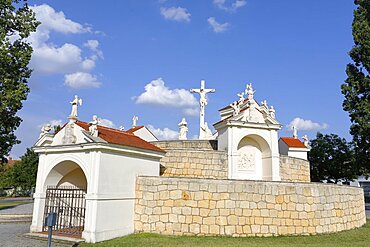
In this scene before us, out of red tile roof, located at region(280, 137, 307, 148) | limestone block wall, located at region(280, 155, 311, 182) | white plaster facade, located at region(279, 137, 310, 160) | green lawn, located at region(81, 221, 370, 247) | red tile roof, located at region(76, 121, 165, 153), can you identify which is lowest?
green lawn, located at region(81, 221, 370, 247)

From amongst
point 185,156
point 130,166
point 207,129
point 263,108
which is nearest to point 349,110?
point 263,108

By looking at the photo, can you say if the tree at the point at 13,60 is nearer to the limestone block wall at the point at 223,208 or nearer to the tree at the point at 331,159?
the limestone block wall at the point at 223,208

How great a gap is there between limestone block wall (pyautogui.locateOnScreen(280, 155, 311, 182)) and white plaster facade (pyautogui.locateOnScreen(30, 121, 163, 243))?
8.08 m

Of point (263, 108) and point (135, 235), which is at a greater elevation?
point (263, 108)

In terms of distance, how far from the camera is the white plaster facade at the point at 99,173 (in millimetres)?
11273

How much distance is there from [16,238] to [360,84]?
2226 cm

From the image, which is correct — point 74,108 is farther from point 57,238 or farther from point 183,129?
point 183,129

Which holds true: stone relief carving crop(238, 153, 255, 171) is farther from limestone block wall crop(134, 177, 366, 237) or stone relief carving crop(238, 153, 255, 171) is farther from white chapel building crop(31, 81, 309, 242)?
limestone block wall crop(134, 177, 366, 237)

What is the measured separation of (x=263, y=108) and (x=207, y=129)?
17.7 feet

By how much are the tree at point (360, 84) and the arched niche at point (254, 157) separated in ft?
26.2

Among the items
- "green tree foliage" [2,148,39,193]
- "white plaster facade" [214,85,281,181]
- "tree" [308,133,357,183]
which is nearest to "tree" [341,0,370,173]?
"white plaster facade" [214,85,281,181]

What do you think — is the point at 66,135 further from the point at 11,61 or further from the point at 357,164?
the point at 357,164

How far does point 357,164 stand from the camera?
2419 cm

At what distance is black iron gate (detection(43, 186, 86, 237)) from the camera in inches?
508
